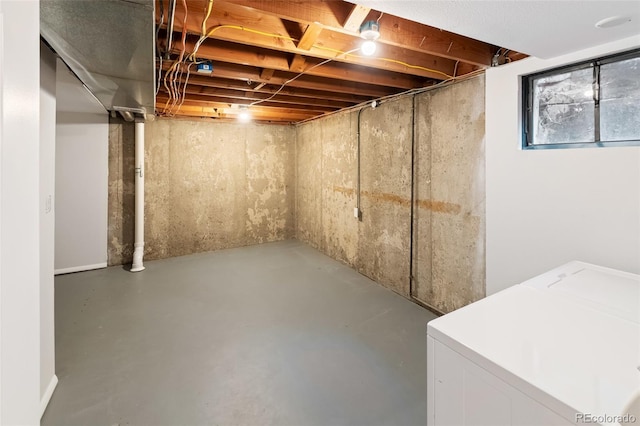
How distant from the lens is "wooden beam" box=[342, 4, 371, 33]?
1.62 meters

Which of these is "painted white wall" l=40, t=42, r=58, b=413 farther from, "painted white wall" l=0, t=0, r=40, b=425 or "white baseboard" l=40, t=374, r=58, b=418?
"painted white wall" l=0, t=0, r=40, b=425

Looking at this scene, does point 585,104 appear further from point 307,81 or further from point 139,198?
point 139,198

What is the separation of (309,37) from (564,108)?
1728mm

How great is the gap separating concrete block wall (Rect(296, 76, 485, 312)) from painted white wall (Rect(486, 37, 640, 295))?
0.16m

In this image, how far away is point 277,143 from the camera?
5652mm

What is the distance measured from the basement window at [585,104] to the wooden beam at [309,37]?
150 centimetres

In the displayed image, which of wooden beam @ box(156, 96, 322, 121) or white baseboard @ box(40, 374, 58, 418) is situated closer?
white baseboard @ box(40, 374, 58, 418)

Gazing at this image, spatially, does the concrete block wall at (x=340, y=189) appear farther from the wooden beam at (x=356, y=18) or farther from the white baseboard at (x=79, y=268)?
the wooden beam at (x=356, y=18)

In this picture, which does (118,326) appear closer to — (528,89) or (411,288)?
(411,288)

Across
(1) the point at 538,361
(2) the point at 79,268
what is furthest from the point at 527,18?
(2) the point at 79,268

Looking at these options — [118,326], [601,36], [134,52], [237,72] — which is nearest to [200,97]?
[237,72]

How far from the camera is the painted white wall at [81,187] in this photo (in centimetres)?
408

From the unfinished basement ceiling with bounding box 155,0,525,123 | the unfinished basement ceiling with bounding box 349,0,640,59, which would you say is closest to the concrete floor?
the unfinished basement ceiling with bounding box 349,0,640,59

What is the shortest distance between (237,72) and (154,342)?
2.42m
